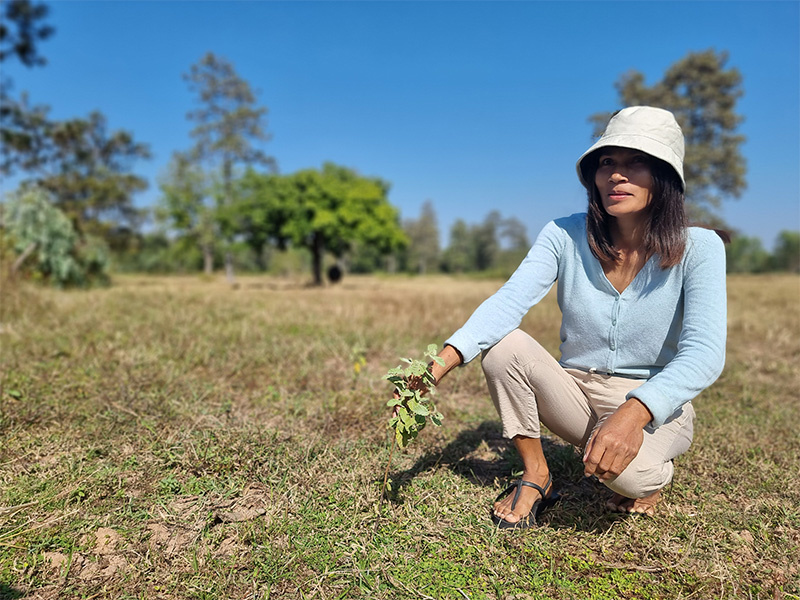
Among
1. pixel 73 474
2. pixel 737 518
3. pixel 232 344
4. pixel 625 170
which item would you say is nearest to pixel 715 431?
pixel 737 518

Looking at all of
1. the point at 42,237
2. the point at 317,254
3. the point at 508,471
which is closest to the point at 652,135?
the point at 508,471

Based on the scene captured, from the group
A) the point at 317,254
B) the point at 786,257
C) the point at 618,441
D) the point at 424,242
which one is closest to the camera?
the point at 618,441

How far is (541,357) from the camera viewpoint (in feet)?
7.02

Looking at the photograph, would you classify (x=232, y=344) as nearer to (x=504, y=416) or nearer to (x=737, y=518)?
(x=504, y=416)

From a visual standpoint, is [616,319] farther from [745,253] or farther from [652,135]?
[745,253]

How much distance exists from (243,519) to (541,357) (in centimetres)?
144

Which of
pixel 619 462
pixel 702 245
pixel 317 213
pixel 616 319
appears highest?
pixel 317 213

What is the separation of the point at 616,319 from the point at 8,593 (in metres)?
2.47

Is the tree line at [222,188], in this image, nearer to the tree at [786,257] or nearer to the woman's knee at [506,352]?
the woman's knee at [506,352]

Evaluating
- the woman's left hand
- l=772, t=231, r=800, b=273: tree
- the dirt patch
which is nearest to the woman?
the woman's left hand

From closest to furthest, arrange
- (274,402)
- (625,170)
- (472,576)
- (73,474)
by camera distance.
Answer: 1. (472,576)
2. (625,170)
3. (73,474)
4. (274,402)

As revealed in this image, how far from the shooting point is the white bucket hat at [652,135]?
195 cm

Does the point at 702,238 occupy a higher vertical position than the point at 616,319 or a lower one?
higher

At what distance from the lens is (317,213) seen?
22594 millimetres
